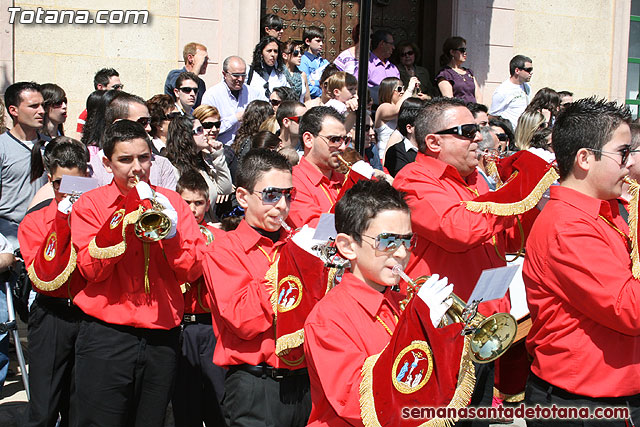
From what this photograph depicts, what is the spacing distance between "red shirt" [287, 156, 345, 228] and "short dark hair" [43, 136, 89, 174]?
1389 millimetres

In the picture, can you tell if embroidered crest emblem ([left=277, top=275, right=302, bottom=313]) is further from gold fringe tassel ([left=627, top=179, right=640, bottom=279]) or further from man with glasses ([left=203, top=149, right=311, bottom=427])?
gold fringe tassel ([left=627, top=179, right=640, bottom=279])

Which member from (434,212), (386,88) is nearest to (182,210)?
(434,212)

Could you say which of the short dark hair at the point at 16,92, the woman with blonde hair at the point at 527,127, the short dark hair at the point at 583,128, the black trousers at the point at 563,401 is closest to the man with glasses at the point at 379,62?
the woman with blonde hair at the point at 527,127

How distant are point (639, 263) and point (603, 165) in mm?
453

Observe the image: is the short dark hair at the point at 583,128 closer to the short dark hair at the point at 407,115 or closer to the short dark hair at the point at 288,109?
the short dark hair at the point at 407,115

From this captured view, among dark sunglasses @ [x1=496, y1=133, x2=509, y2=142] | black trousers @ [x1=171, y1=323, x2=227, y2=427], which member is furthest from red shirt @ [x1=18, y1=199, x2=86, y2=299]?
dark sunglasses @ [x1=496, y1=133, x2=509, y2=142]

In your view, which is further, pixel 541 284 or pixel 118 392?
pixel 118 392

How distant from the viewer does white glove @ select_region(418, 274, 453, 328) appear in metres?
2.81

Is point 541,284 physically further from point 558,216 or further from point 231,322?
point 231,322

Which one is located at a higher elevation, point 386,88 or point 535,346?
point 386,88

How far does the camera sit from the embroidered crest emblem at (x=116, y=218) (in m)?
4.14

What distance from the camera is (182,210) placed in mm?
4520

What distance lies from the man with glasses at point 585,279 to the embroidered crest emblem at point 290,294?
1.07 meters

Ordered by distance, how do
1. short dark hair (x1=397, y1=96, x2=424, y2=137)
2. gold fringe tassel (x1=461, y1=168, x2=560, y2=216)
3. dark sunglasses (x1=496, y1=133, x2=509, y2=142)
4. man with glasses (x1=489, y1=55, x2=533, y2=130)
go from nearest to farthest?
gold fringe tassel (x1=461, y1=168, x2=560, y2=216) → short dark hair (x1=397, y1=96, x2=424, y2=137) → dark sunglasses (x1=496, y1=133, x2=509, y2=142) → man with glasses (x1=489, y1=55, x2=533, y2=130)
